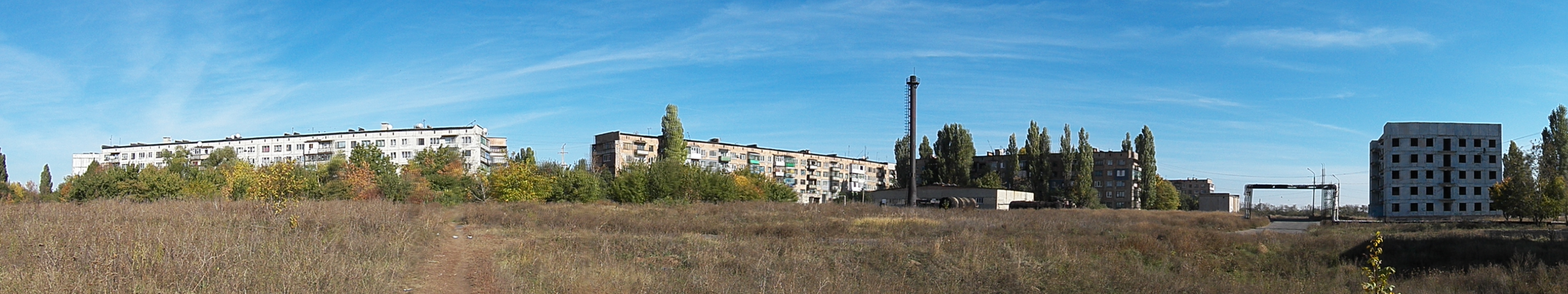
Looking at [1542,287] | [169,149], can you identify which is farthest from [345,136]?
[1542,287]

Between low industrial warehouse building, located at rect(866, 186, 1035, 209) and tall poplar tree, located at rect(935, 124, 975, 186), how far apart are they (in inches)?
388

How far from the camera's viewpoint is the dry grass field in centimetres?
997

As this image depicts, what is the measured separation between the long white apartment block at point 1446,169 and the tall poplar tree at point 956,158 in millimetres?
36248

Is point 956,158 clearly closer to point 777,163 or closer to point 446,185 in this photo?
point 777,163

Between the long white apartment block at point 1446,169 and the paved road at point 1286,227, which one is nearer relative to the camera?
the paved road at point 1286,227

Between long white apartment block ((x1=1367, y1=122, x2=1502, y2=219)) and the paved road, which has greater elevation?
long white apartment block ((x1=1367, y1=122, x2=1502, y2=219))

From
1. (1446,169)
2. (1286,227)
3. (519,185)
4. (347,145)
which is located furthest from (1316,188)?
(347,145)

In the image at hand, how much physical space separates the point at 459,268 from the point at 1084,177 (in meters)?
88.5

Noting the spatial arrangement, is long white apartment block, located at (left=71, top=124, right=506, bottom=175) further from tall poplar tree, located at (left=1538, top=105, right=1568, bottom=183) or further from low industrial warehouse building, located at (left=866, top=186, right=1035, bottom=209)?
tall poplar tree, located at (left=1538, top=105, right=1568, bottom=183)

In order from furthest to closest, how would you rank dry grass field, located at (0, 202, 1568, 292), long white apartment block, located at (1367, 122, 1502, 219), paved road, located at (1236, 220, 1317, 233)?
long white apartment block, located at (1367, 122, 1502, 219) < paved road, located at (1236, 220, 1317, 233) < dry grass field, located at (0, 202, 1568, 292)

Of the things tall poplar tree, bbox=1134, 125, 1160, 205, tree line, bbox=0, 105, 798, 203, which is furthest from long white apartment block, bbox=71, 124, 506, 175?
tall poplar tree, bbox=1134, 125, 1160, 205

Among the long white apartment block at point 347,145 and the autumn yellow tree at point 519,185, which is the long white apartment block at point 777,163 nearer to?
the long white apartment block at point 347,145

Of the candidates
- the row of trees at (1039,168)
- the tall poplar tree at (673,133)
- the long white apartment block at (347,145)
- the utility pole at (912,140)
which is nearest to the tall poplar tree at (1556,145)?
the row of trees at (1039,168)

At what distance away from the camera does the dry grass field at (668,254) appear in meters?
9.97
